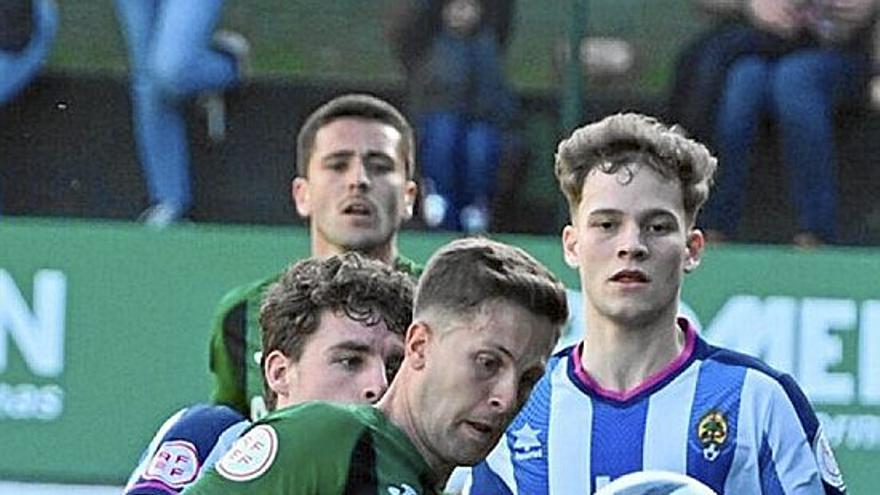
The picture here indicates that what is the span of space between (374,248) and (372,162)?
0.43 meters

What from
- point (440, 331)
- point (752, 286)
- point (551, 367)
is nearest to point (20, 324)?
point (752, 286)

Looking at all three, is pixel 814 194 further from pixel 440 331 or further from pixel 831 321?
pixel 440 331

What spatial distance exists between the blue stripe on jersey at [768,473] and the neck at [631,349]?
272mm

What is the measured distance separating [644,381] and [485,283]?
133 centimetres

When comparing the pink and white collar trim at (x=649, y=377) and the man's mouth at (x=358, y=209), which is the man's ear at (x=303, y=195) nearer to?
the man's mouth at (x=358, y=209)

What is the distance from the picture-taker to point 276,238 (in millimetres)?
8797

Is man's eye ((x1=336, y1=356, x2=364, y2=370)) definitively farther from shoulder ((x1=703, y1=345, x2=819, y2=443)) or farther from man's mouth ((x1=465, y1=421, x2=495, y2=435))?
shoulder ((x1=703, y1=345, x2=819, y2=443))

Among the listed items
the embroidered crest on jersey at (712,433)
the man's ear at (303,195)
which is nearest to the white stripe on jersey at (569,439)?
the embroidered crest on jersey at (712,433)

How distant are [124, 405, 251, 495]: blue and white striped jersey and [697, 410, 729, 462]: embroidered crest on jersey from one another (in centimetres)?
84

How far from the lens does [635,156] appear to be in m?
4.93

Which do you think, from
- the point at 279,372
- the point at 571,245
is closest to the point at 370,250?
the point at 571,245

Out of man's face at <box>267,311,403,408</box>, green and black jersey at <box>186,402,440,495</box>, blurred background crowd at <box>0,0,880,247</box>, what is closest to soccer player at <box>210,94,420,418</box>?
man's face at <box>267,311,403,408</box>

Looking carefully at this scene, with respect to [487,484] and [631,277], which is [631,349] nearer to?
[631,277]

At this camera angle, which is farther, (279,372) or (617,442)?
(617,442)
